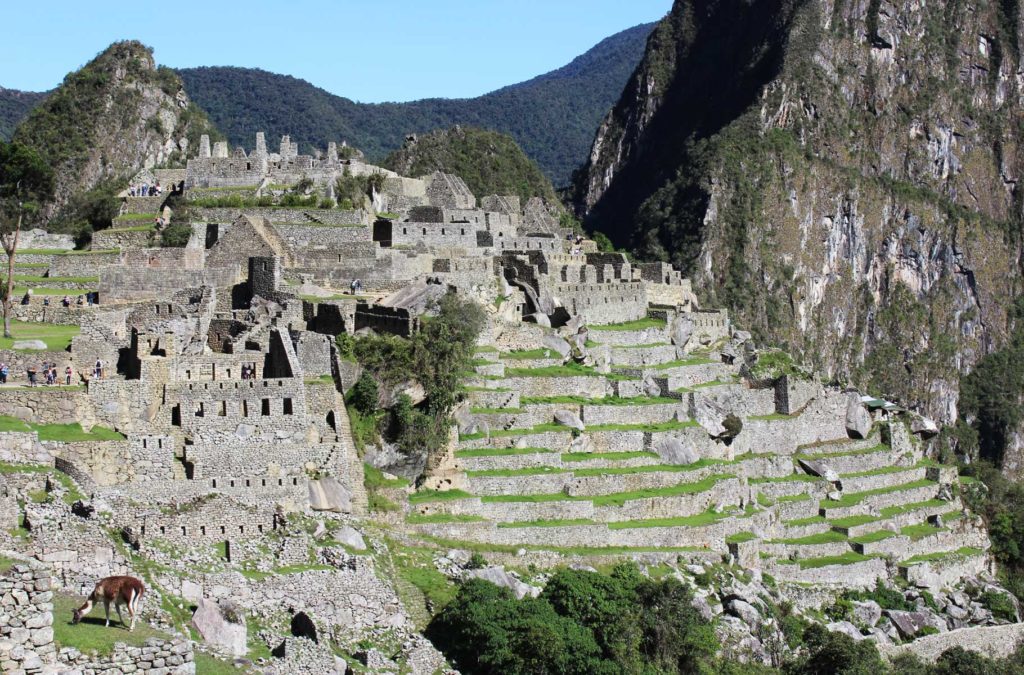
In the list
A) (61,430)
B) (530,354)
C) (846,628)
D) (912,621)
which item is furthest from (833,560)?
(61,430)

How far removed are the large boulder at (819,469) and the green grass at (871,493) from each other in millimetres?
943

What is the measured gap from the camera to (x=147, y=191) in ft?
171

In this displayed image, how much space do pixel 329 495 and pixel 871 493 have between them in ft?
99.7

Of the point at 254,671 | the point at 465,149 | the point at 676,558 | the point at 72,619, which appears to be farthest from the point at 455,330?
the point at 465,149

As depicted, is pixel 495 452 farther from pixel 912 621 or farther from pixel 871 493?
pixel 871 493

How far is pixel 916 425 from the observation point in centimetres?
6894

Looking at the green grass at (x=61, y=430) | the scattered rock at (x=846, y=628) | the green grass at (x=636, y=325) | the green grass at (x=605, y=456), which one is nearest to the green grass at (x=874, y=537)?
the scattered rock at (x=846, y=628)

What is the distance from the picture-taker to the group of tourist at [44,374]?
30.6m

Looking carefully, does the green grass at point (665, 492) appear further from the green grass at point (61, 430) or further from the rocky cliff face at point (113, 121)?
the rocky cliff face at point (113, 121)

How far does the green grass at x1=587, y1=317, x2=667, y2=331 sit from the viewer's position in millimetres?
53625

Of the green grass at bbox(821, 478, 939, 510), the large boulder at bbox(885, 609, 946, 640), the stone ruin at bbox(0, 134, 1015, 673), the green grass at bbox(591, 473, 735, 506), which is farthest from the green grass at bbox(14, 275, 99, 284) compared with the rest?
the large boulder at bbox(885, 609, 946, 640)

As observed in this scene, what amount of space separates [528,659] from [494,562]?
16.4 ft

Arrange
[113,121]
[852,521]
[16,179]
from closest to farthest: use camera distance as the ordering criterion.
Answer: [16,179]
[852,521]
[113,121]

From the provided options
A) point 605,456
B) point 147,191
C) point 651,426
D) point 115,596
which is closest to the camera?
point 115,596
